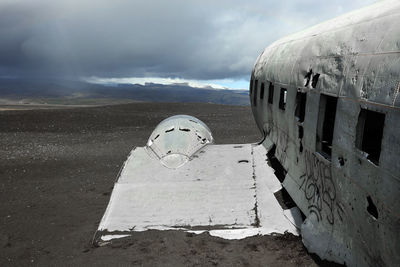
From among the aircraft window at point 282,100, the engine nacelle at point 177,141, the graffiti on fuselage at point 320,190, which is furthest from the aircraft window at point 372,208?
the engine nacelle at point 177,141

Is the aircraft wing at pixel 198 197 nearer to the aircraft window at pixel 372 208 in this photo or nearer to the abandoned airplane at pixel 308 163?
the abandoned airplane at pixel 308 163

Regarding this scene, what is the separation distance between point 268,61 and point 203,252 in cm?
640

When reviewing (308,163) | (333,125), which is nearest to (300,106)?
(333,125)

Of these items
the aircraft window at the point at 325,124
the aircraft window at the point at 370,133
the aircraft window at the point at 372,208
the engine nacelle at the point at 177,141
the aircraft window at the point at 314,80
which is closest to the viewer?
the aircraft window at the point at 372,208

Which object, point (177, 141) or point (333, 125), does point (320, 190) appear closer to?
point (333, 125)

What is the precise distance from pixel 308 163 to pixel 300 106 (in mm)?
1326

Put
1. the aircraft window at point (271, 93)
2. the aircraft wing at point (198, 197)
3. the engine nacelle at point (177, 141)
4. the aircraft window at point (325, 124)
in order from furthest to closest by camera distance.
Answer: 1. the aircraft window at point (271, 93)
2. the engine nacelle at point (177, 141)
3. the aircraft wing at point (198, 197)
4. the aircraft window at point (325, 124)

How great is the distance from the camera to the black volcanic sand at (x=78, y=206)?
251 inches

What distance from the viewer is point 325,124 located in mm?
6113

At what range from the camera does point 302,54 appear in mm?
6883

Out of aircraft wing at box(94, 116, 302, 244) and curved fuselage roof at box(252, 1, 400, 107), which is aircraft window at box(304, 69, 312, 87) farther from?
aircraft wing at box(94, 116, 302, 244)

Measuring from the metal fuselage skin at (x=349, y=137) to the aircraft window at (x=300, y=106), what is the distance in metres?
0.02

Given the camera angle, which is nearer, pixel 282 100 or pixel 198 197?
pixel 198 197

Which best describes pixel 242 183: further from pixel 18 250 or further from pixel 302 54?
pixel 18 250
